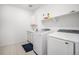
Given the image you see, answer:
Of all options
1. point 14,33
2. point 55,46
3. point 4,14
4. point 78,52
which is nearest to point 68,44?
point 78,52

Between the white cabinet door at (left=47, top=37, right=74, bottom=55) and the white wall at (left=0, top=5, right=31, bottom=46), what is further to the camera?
→ the white wall at (left=0, top=5, right=31, bottom=46)

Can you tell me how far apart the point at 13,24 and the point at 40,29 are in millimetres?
1514

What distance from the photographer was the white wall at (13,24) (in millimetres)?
2964

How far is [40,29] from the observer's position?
120 inches

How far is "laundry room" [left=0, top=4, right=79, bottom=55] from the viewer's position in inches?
55.0

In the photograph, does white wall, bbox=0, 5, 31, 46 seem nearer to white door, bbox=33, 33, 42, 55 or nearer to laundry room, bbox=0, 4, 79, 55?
laundry room, bbox=0, 4, 79, 55

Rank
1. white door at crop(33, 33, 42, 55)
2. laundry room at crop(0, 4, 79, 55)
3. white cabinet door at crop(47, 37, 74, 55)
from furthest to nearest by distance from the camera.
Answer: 1. white door at crop(33, 33, 42, 55)
2. laundry room at crop(0, 4, 79, 55)
3. white cabinet door at crop(47, 37, 74, 55)

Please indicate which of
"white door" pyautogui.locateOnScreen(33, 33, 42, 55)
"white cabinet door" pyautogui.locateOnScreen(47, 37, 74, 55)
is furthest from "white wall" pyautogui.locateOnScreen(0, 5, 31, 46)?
"white cabinet door" pyautogui.locateOnScreen(47, 37, 74, 55)

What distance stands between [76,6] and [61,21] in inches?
25.5

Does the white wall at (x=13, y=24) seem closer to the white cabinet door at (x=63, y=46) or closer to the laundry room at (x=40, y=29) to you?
the laundry room at (x=40, y=29)

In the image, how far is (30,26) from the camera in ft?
12.9

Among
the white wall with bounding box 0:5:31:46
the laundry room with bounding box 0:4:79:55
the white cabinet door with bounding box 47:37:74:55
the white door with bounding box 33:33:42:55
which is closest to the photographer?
the white cabinet door with bounding box 47:37:74:55

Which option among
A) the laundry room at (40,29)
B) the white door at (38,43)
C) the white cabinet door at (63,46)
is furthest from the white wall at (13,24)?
the white cabinet door at (63,46)
